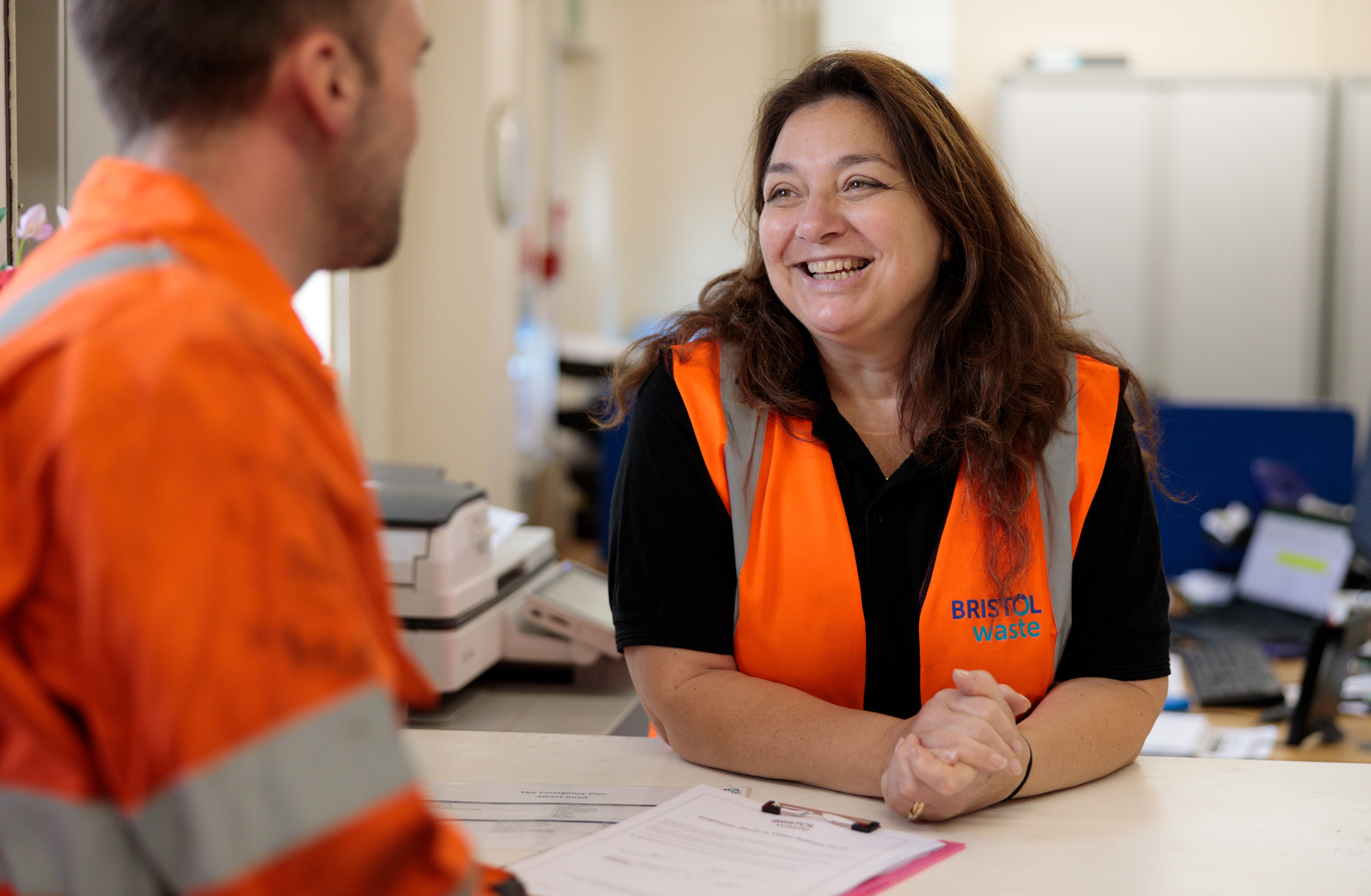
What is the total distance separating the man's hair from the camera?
59 cm

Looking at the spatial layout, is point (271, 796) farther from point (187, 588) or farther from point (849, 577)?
point (849, 577)

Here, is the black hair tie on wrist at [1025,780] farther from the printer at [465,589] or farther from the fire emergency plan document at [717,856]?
the printer at [465,589]

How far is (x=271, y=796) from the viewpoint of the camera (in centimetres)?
47

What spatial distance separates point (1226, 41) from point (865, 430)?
5.43 metres

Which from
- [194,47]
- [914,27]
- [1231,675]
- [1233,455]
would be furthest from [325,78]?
[914,27]

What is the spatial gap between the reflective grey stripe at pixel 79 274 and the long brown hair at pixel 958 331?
889 millimetres

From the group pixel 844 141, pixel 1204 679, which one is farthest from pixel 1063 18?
pixel 844 141

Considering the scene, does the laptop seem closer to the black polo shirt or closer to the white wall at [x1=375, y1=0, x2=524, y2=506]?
the black polo shirt

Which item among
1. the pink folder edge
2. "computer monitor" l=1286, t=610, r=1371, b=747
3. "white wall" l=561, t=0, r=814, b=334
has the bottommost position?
"computer monitor" l=1286, t=610, r=1371, b=747

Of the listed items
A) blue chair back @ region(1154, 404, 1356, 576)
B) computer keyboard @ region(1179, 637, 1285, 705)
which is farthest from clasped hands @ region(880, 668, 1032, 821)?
blue chair back @ region(1154, 404, 1356, 576)

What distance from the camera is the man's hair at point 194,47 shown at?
0.59 m

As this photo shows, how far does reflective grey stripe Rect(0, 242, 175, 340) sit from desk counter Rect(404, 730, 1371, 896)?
59cm

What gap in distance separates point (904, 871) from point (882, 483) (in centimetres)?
52

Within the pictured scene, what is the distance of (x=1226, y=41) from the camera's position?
5762mm
